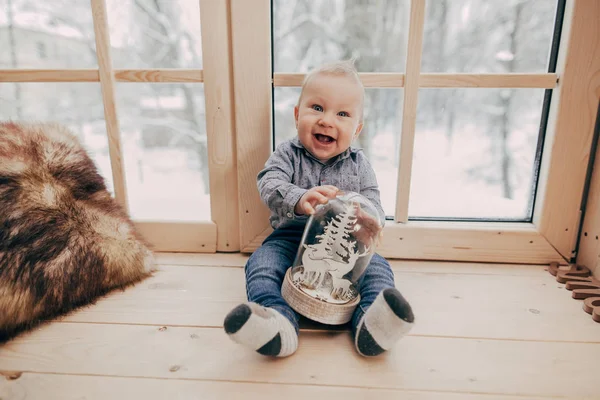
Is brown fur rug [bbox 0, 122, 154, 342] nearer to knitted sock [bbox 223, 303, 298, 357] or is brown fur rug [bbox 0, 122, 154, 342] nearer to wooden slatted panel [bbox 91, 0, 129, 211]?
wooden slatted panel [bbox 91, 0, 129, 211]

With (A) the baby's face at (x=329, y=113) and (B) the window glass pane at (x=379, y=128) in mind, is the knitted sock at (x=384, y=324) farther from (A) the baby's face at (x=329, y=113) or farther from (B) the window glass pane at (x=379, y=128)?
(B) the window glass pane at (x=379, y=128)

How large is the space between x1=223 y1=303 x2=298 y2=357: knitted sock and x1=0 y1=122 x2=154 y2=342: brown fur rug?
16.0 inches

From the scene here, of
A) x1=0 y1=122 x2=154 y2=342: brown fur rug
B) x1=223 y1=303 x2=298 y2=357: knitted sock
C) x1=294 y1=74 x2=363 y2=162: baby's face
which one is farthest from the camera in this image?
x1=294 y1=74 x2=363 y2=162: baby's face

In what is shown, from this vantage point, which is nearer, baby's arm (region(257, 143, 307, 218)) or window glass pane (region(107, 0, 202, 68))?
baby's arm (region(257, 143, 307, 218))

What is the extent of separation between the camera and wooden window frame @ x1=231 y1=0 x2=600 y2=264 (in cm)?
91

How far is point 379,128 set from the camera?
1.05m

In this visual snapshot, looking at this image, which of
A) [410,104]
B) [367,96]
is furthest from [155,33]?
[410,104]

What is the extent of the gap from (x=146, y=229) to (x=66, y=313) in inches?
13.3

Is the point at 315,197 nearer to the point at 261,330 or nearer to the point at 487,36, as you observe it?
the point at 261,330

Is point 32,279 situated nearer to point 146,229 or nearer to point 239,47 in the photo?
point 146,229

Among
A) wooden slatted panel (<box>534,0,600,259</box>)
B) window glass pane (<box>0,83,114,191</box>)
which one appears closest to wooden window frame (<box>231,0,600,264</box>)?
wooden slatted panel (<box>534,0,600,259</box>)

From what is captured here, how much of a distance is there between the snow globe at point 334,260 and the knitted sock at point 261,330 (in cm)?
8

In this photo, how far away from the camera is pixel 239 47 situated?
943mm

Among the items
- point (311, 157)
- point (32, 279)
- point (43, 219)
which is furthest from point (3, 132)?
point (311, 157)
